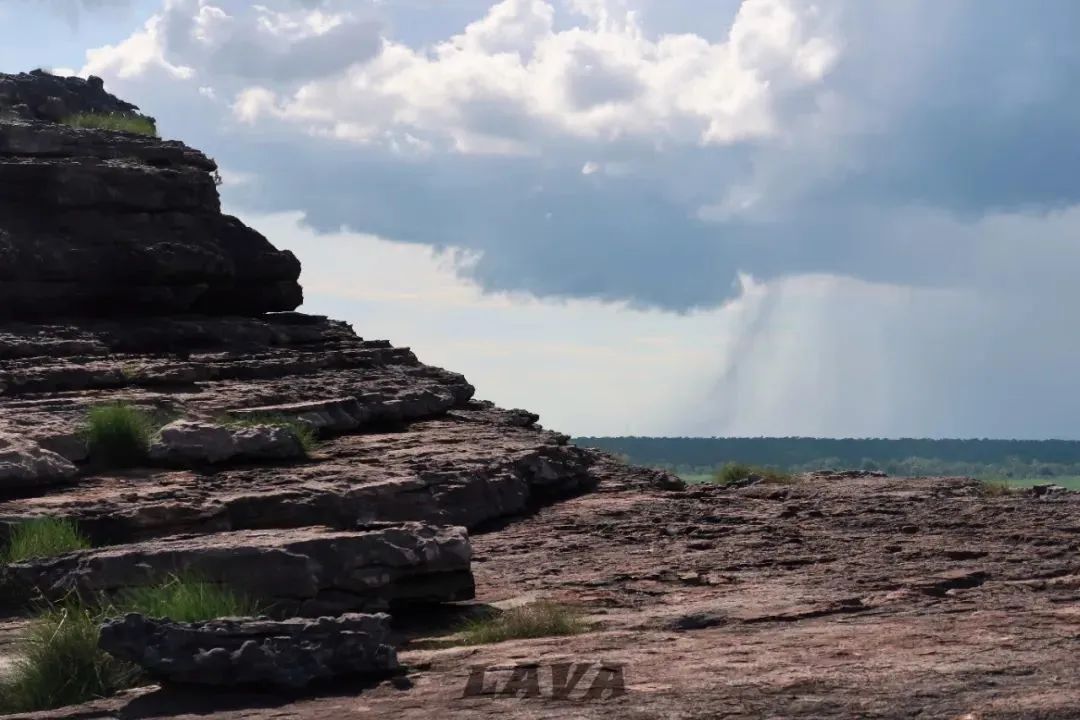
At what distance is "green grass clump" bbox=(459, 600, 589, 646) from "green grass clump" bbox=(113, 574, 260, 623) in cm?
194

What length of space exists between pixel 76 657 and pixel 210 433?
771 centimetres

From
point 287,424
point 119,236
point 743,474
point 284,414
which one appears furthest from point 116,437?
point 743,474

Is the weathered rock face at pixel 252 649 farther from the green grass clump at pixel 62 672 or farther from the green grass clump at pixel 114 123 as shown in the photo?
the green grass clump at pixel 114 123

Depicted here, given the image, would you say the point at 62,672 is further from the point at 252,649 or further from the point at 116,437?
the point at 116,437

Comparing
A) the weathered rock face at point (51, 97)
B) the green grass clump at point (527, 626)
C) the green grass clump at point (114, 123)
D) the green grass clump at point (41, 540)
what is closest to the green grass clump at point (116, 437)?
the green grass clump at point (41, 540)

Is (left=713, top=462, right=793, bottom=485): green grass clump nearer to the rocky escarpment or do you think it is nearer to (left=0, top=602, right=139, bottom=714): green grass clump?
the rocky escarpment

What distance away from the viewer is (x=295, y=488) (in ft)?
52.3

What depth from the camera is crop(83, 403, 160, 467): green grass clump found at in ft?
55.0

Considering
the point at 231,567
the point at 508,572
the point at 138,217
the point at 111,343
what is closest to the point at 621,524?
the point at 508,572

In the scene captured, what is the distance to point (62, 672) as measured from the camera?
965 centimetres

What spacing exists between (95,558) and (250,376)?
30.5 feet

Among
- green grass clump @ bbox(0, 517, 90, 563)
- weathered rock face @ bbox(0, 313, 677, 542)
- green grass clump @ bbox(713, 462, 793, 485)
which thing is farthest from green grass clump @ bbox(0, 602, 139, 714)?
green grass clump @ bbox(713, 462, 793, 485)

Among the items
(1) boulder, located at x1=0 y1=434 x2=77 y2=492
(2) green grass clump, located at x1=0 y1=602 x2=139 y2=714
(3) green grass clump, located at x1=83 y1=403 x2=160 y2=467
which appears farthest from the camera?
(3) green grass clump, located at x1=83 y1=403 x2=160 y2=467

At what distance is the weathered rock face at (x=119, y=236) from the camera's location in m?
21.9
